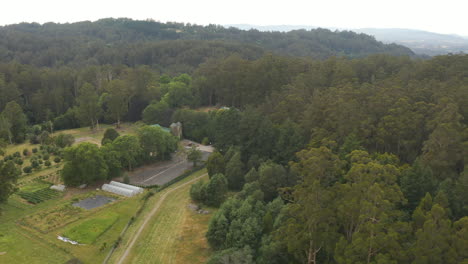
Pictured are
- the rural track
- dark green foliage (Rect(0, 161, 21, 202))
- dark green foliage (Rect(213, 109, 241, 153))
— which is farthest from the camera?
dark green foliage (Rect(213, 109, 241, 153))

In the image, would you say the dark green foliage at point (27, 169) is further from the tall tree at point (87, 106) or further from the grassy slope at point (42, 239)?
the tall tree at point (87, 106)

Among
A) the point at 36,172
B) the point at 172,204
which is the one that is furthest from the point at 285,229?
the point at 36,172

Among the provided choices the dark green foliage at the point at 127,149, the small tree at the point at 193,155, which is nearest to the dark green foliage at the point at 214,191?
the small tree at the point at 193,155

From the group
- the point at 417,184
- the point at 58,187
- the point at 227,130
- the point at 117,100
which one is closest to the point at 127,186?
the point at 58,187

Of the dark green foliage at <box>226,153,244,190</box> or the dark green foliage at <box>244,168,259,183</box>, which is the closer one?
the dark green foliage at <box>244,168,259,183</box>

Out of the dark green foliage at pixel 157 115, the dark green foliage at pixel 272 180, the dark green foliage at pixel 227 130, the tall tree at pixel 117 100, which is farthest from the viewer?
the tall tree at pixel 117 100

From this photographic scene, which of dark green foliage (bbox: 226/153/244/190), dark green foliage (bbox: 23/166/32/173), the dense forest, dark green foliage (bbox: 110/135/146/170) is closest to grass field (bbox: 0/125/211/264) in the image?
the dense forest

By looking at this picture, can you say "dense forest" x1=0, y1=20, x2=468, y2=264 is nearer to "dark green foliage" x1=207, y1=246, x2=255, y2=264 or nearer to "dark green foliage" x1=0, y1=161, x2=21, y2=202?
"dark green foliage" x1=207, y1=246, x2=255, y2=264
